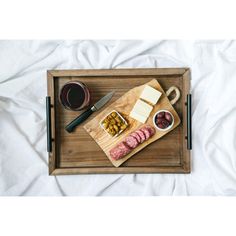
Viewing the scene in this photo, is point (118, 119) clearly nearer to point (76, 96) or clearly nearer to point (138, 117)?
point (138, 117)

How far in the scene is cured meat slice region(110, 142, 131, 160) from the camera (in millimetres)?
1530

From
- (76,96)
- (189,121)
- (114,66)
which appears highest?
(114,66)

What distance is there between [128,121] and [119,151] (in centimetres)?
13

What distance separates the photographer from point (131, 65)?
5.18 feet

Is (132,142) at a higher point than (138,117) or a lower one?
lower

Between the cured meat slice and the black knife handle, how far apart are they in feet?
0.60

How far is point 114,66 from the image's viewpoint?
1580mm

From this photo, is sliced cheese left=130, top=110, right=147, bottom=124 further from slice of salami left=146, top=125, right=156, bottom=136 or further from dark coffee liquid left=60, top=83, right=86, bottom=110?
dark coffee liquid left=60, top=83, right=86, bottom=110

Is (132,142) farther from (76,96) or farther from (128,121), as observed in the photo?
(76,96)

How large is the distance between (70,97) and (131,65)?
0.30 meters

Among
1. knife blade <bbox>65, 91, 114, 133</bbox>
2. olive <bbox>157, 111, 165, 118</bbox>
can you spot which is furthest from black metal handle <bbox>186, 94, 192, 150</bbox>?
knife blade <bbox>65, 91, 114, 133</bbox>

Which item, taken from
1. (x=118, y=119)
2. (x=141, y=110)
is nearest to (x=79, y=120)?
(x=118, y=119)

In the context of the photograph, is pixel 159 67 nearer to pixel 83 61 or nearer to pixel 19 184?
pixel 83 61

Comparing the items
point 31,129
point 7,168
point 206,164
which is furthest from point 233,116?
point 7,168
